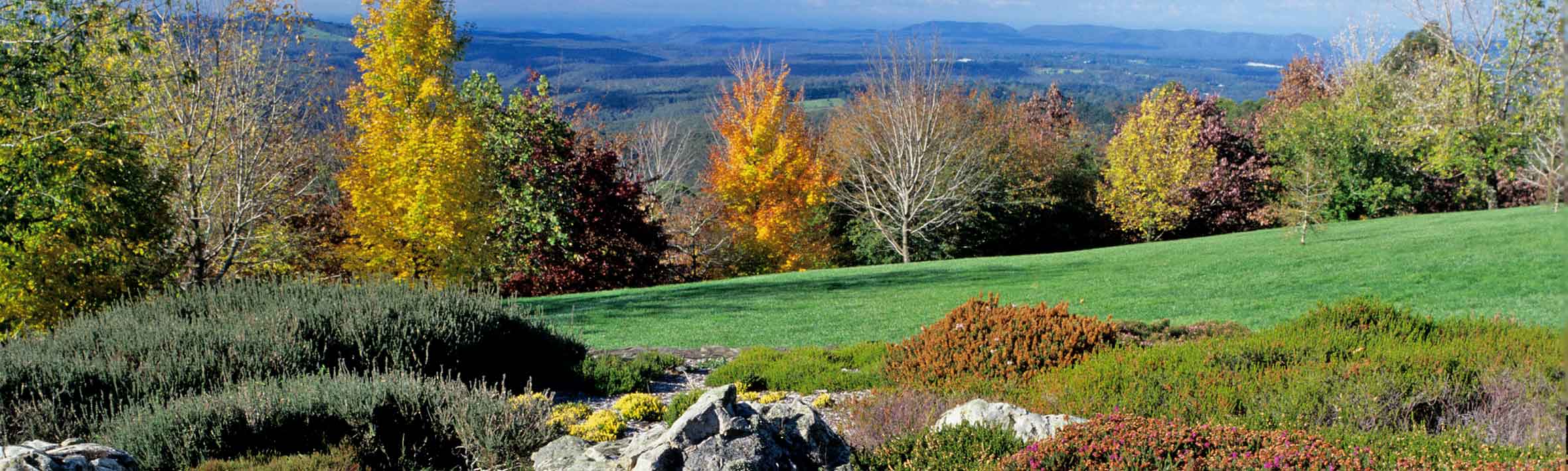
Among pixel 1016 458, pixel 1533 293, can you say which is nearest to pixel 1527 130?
pixel 1533 293

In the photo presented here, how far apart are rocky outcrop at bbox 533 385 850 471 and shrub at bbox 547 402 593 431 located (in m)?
1.18

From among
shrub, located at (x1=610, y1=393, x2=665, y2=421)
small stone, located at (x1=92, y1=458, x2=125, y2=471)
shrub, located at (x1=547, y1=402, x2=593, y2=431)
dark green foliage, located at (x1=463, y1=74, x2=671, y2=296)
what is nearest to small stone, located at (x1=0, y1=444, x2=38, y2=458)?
small stone, located at (x1=92, y1=458, x2=125, y2=471)

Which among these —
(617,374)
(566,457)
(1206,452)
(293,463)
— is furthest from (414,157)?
(1206,452)

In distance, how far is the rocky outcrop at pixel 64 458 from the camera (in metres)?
4.80

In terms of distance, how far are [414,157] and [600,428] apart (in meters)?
13.7

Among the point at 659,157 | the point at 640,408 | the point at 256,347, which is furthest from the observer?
the point at 659,157

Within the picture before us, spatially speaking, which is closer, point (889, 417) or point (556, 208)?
point (889, 417)

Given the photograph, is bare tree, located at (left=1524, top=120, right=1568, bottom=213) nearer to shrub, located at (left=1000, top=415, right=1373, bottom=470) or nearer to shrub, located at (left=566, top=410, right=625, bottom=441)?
shrub, located at (left=1000, top=415, right=1373, bottom=470)

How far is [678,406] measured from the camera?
7504mm

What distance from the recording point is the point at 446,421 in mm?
6316

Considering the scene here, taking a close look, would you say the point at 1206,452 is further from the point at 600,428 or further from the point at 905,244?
the point at 905,244

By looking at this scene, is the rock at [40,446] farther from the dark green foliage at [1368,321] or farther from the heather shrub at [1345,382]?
the dark green foliage at [1368,321]

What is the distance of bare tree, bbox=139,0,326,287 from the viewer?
597 inches

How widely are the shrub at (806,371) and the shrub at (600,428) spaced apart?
2.10m
